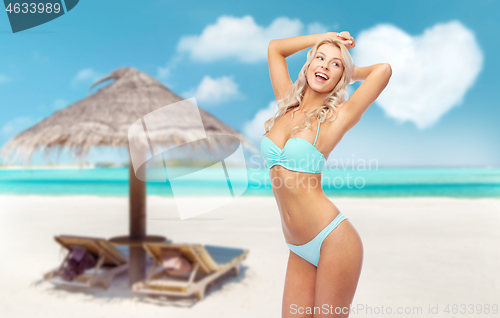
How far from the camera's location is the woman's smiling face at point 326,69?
1567 mm

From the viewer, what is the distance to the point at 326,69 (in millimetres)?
1568

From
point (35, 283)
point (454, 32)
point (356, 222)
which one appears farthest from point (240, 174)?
point (35, 283)

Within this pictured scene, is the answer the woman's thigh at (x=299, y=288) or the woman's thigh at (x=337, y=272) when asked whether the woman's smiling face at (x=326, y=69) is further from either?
the woman's thigh at (x=299, y=288)

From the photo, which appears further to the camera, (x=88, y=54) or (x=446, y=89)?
(x=88, y=54)

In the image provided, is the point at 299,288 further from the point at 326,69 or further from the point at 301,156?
the point at 326,69

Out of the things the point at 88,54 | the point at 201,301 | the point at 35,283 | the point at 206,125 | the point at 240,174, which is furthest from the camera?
the point at 88,54

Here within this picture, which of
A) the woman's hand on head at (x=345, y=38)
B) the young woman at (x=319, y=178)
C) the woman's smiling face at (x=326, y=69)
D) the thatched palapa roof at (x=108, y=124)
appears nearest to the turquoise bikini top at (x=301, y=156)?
the young woman at (x=319, y=178)

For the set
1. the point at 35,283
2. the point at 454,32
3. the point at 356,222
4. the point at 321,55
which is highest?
the point at 454,32

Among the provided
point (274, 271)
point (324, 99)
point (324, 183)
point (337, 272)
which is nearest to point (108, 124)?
point (274, 271)

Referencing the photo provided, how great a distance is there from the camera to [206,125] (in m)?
4.59

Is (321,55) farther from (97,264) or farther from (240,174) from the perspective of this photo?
(240,174)

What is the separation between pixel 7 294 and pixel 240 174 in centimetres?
2327

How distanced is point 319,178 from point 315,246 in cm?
28

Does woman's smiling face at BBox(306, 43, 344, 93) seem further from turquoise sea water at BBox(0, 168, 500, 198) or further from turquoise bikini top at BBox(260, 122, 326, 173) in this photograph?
turquoise sea water at BBox(0, 168, 500, 198)
